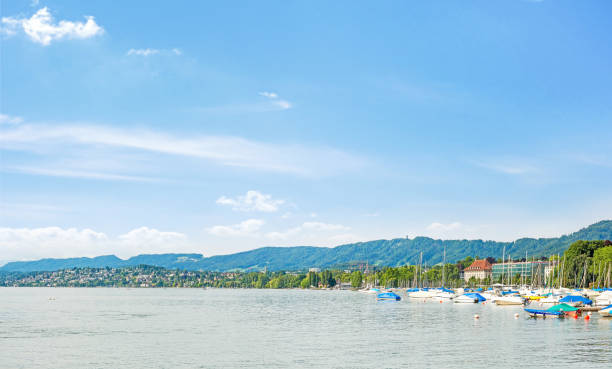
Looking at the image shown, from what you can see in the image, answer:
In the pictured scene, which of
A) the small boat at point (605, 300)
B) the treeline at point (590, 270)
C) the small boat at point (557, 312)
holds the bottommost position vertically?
the small boat at point (557, 312)

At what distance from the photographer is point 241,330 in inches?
3199

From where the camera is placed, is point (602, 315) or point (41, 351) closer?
point (41, 351)

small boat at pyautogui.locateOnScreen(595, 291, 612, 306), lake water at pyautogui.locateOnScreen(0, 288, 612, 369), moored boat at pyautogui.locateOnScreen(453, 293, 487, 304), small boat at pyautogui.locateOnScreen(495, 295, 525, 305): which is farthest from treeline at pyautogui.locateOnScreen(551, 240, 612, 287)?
lake water at pyautogui.locateOnScreen(0, 288, 612, 369)

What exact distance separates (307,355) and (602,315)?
66.2m

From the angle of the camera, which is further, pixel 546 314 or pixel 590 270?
pixel 590 270

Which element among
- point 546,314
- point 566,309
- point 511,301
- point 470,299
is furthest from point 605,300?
point 470,299

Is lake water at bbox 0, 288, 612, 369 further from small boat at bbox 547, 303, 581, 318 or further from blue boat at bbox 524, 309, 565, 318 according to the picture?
small boat at bbox 547, 303, 581, 318

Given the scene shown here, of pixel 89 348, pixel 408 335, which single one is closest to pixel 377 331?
pixel 408 335

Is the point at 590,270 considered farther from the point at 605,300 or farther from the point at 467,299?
the point at 605,300

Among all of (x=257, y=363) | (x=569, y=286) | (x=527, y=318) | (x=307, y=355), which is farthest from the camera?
(x=569, y=286)

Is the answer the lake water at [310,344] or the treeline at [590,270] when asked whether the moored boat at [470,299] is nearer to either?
the treeline at [590,270]

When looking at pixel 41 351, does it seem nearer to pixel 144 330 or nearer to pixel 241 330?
pixel 144 330

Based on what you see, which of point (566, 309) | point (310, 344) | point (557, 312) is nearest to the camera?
point (310, 344)

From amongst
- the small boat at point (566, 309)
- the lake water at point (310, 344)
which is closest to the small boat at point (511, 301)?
the small boat at point (566, 309)
